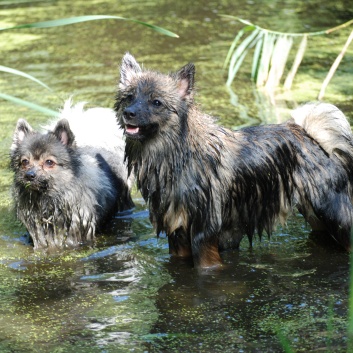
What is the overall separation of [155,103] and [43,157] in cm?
140

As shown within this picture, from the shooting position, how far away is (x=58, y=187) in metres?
6.64

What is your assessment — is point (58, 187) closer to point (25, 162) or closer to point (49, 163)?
point (49, 163)

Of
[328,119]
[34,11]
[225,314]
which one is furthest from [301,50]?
[34,11]

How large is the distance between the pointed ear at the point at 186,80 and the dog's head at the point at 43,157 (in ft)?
4.55

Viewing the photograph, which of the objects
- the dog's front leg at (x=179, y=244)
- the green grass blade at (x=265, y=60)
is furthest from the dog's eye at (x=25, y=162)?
the green grass blade at (x=265, y=60)

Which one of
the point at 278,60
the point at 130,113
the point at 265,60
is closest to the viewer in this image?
the point at 130,113

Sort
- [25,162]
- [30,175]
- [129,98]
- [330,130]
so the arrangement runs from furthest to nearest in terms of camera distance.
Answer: [25,162], [30,175], [330,130], [129,98]

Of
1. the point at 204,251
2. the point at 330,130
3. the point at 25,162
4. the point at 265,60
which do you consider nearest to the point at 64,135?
the point at 25,162

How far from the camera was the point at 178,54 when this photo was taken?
1218 cm

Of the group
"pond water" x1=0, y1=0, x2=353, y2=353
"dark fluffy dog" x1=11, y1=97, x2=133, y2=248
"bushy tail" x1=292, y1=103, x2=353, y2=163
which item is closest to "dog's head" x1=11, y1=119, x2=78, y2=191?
"dark fluffy dog" x1=11, y1=97, x2=133, y2=248

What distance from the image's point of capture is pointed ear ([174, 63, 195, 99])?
5629 mm

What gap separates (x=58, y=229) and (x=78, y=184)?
1.42ft

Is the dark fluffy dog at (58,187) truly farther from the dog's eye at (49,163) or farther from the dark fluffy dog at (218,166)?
the dark fluffy dog at (218,166)

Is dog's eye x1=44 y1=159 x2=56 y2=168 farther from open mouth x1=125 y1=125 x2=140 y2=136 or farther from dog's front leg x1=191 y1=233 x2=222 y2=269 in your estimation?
dog's front leg x1=191 y1=233 x2=222 y2=269
